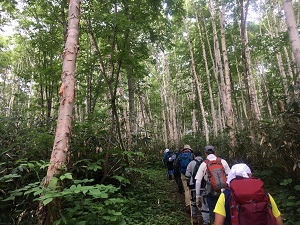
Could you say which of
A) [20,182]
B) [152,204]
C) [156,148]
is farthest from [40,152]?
[156,148]

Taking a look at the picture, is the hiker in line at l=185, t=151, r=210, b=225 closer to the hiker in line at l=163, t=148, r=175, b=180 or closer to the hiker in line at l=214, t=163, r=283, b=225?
the hiker in line at l=214, t=163, r=283, b=225

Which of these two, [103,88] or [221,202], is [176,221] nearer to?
[221,202]

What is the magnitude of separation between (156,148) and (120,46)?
37.0ft

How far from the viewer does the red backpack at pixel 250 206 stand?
83.0 inches

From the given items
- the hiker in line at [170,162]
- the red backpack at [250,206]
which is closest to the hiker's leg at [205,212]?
the red backpack at [250,206]

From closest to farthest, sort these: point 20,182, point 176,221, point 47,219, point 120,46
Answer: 1. point 47,219
2. point 20,182
3. point 176,221
4. point 120,46

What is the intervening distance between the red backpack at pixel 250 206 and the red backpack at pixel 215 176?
1569mm

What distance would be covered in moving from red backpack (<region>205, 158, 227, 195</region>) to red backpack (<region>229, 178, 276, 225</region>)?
1569mm

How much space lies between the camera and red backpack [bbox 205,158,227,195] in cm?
375

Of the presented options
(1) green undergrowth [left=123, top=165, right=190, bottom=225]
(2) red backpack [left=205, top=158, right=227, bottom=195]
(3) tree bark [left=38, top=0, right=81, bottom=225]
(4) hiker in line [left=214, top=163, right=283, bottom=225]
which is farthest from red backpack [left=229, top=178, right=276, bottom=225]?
(1) green undergrowth [left=123, top=165, right=190, bottom=225]

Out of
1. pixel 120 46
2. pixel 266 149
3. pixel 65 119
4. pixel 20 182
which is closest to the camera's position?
pixel 65 119

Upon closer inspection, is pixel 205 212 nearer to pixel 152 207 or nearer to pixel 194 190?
pixel 194 190

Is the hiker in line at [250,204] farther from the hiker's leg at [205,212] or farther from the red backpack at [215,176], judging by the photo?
the hiker's leg at [205,212]

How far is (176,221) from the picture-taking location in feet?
17.3
